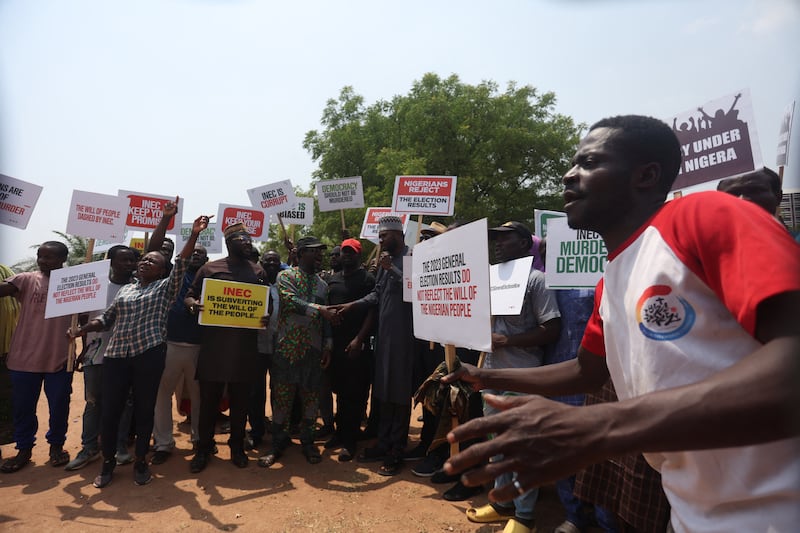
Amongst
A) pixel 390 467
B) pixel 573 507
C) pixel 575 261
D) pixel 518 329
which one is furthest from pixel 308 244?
pixel 573 507

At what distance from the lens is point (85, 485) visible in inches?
194

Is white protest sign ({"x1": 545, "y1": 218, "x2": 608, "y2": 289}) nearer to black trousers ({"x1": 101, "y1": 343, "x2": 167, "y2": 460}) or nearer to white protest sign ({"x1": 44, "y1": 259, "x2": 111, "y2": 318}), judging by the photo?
black trousers ({"x1": 101, "y1": 343, "x2": 167, "y2": 460})

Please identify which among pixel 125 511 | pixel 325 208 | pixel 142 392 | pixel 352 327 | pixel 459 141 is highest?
pixel 459 141

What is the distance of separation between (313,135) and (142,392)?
2280cm

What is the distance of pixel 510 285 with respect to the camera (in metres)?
3.86

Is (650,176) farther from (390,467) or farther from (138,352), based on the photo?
(138,352)

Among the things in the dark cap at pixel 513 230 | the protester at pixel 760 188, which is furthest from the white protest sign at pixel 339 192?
the protester at pixel 760 188

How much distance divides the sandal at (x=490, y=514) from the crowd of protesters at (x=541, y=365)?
0.8 inches

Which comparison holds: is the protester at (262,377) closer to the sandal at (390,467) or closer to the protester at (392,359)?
the protester at (392,359)

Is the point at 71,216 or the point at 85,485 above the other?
the point at 71,216

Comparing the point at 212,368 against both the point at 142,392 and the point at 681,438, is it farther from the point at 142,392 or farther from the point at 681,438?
the point at 681,438

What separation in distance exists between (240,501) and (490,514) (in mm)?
2293

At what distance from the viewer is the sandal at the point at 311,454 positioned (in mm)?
5520

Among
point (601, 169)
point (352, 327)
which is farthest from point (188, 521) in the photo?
point (601, 169)
